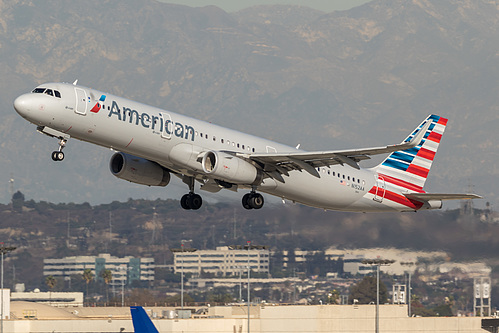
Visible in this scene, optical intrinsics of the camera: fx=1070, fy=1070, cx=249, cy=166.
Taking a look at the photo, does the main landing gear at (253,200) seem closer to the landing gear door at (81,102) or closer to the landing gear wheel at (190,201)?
the landing gear wheel at (190,201)

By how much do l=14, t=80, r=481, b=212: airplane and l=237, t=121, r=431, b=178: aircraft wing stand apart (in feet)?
0.17

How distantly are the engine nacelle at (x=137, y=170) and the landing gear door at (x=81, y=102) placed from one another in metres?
6.97

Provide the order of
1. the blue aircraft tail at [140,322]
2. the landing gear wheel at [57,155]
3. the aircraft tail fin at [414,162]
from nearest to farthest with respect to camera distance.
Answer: the blue aircraft tail at [140,322] < the landing gear wheel at [57,155] < the aircraft tail fin at [414,162]

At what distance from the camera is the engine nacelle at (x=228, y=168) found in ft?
176

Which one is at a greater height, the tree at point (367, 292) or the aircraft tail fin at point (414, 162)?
the aircraft tail fin at point (414, 162)

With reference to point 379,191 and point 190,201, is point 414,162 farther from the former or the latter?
point 190,201

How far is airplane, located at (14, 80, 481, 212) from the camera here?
166 feet

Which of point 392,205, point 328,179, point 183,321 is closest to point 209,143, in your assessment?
point 328,179

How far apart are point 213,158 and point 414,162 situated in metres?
16.9

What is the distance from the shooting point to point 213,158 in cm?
5372

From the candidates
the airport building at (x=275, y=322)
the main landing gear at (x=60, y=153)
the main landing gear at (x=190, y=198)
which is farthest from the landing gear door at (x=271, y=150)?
the airport building at (x=275, y=322)

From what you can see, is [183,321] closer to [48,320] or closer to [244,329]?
[244,329]

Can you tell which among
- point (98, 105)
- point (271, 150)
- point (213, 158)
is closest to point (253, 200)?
point (271, 150)

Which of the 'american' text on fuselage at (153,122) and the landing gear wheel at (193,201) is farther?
the landing gear wheel at (193,201)
